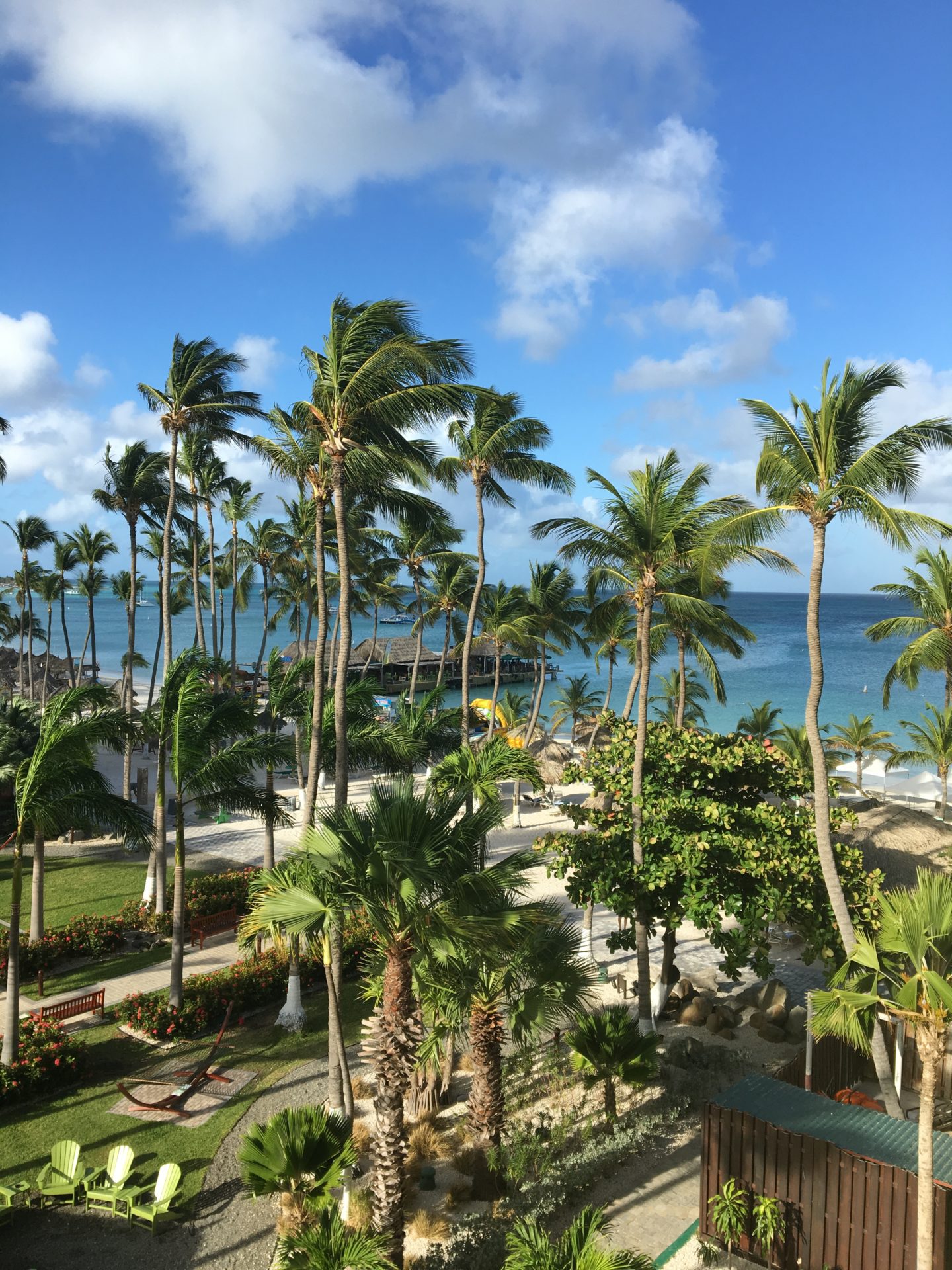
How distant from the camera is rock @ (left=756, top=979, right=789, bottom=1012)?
1500 centimetres

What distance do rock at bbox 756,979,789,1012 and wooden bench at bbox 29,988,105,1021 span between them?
38.9 feet

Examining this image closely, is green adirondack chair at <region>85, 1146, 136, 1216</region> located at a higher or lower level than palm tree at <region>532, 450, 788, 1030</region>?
lower

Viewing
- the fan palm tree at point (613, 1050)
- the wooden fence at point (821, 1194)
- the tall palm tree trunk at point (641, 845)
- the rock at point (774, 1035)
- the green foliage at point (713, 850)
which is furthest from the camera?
the rock at point (774, 1035)

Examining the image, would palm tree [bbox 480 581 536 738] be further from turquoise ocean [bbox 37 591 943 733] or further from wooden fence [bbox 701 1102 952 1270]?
wooden fence [bbox 701 1102 952 1270]

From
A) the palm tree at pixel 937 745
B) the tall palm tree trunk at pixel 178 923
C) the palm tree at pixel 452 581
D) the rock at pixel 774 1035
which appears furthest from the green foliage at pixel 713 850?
the palm tree at pixel 452 581

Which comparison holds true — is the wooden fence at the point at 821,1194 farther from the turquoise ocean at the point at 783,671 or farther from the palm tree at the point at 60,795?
the turquoise ocean at the point at 783,671

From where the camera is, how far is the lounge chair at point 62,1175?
9.68 metres

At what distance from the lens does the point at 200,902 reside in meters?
19.7

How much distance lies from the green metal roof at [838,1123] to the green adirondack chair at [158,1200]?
20.8 feet

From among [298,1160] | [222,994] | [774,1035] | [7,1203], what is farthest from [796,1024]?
[7,1203]

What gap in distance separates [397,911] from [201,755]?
7654mm

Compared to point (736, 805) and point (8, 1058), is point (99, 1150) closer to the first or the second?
point (8, 1058)

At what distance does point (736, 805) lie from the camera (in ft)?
45.6

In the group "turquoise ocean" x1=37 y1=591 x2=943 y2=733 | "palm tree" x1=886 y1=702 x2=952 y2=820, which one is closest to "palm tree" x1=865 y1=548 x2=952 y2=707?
"palm tree" x1=886 y1=702 x2=952 y2=820
